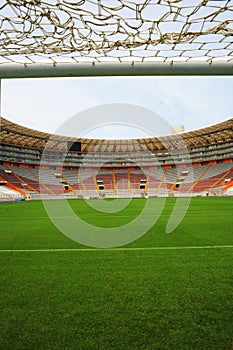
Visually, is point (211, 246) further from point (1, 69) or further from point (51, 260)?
point (1, 69)

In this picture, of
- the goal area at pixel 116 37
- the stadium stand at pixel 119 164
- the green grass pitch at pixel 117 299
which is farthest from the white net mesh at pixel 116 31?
the stadium stand at pixel 119 164

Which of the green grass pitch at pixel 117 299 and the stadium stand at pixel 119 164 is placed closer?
the green grass pitch at pixel 117 299

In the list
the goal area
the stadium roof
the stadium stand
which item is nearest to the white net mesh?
the goal area

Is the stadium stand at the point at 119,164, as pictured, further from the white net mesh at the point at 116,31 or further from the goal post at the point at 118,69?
the goal post at the point at 118,69

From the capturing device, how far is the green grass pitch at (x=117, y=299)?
2510mm

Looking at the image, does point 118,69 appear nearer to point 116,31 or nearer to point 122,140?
point 116,31

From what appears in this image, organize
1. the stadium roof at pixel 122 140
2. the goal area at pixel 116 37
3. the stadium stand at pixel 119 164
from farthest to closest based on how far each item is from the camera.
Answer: the stadium roof at pixel 122 140 → the stadium stand at pixel 119 164 → the goal area at pixel 116 37

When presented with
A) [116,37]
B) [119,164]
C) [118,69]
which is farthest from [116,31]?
[119,164]

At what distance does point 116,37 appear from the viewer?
3.69m

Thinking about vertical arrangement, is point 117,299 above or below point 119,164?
below

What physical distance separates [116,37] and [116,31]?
0.27ft

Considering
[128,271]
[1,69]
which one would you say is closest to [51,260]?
[128,271]

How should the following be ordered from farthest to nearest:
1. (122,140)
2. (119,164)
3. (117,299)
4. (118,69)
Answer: (119,164)
(122,140)
(117,299)
(118,69)

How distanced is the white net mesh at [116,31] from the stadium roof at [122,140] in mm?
43085
